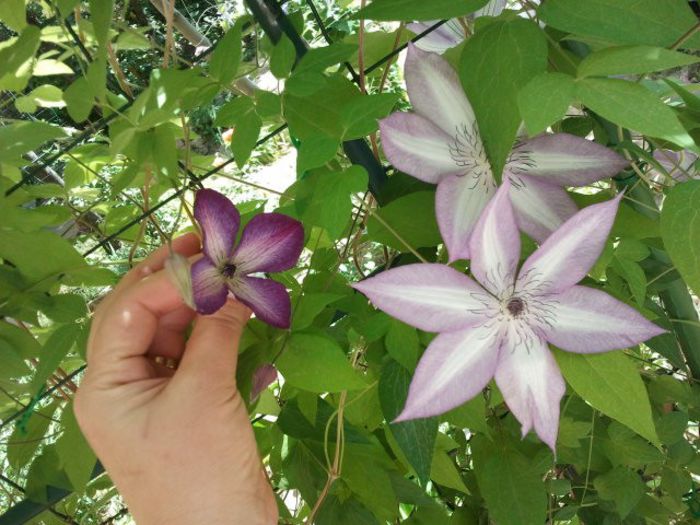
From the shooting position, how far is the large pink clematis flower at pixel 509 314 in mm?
444

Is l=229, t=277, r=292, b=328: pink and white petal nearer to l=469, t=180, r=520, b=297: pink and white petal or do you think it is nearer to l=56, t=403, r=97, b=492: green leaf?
l=469, t=180, r=520, b=297: pink and white petal

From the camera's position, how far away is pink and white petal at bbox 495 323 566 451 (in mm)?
474

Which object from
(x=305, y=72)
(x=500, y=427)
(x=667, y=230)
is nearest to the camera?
(x=667, y=230)

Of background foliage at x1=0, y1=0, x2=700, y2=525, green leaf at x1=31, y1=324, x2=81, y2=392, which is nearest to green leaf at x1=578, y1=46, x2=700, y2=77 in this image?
background foliage at x1=0, y1=0, x2=700, y2=525

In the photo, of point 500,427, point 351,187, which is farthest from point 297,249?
point 500,427

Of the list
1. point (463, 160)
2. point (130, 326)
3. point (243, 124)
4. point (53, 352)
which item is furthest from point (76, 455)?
point (463, 160)

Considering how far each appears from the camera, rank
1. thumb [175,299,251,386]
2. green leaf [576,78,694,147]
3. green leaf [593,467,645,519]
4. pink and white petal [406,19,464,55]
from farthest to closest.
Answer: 1. green leaf [593,467,645,519]
2. pink and white petal [406,19,464,55]
3. thumb [175,299,251,386]
4. green leaf [576,78,694,147]

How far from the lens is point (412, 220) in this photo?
0.58 m

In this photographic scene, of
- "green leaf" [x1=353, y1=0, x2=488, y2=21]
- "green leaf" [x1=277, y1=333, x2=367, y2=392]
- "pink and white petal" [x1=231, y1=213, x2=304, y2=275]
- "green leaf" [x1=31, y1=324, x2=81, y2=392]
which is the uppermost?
"green leaf" [x1=353, y1=0, x2=488, y2=21]

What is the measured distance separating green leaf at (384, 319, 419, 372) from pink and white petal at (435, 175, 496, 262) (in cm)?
11

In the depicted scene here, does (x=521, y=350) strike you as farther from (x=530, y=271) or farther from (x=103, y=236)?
(x=103, y=236)

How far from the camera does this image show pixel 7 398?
3.08 ft

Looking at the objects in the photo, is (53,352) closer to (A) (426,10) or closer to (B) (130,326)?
(B) (130,326)

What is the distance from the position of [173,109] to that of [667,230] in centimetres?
37
